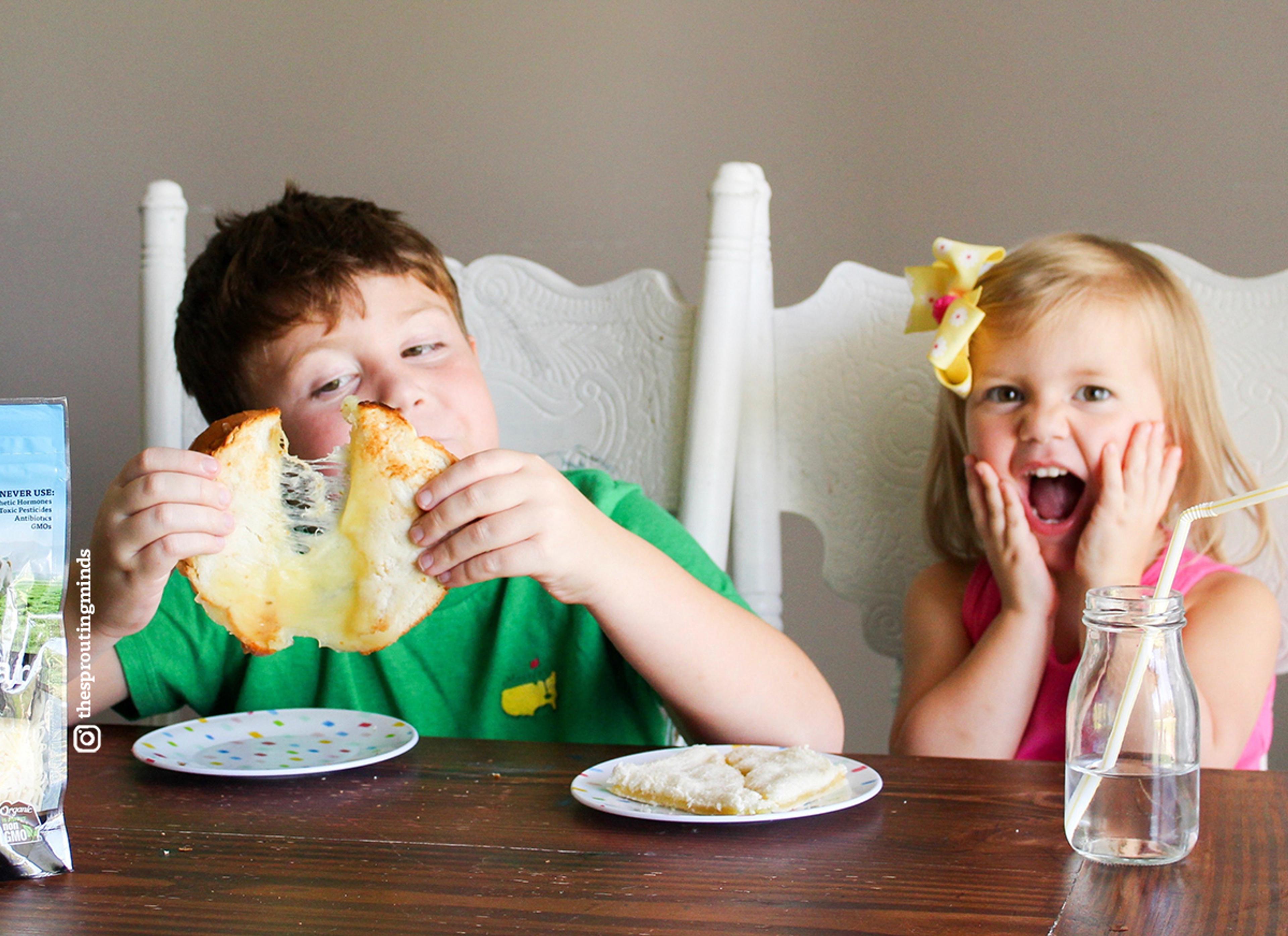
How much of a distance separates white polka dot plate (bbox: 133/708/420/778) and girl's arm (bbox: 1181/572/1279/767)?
0.76 m

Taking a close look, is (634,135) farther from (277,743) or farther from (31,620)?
(31,620)

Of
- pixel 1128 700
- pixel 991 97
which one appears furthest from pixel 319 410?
pixel 991 97

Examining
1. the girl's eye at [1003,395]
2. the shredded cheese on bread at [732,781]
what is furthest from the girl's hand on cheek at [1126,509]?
the shredded cheese on bread at [732,781]

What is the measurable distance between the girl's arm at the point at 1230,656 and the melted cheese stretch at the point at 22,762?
981 millimetres

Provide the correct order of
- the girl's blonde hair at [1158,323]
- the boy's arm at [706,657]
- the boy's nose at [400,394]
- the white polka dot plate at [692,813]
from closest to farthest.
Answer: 1. the white polka dot plate at [692,813]
2. the boy's arm at [706,657]
3. the boy's nose at [400,394]
4. the girl's blonde hair at [1158,323]

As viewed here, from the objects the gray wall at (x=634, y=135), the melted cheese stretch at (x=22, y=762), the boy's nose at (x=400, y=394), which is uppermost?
the gray wall at (x=634, y=135)

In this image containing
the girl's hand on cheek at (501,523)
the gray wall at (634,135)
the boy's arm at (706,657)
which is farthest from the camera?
the gray wall at (634,135)

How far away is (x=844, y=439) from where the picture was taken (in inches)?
57.2

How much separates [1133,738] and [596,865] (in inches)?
11.1

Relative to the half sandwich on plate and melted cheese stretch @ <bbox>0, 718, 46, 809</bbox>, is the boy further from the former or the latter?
melted cheese stretch @ <bbox>0, 718, 46, 809</bbox>

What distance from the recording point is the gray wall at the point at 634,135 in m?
1.90

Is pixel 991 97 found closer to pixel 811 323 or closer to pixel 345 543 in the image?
pixel 811 323

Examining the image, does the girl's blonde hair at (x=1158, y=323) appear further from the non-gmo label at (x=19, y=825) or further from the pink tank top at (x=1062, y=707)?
the non-gmo label at (x=19, y=825)

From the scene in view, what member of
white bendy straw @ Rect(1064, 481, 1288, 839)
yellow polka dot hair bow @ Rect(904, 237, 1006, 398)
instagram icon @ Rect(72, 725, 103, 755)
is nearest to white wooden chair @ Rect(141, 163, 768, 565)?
yellow polka dot hair bow @ Rect(904, 237, 1006, 398)
